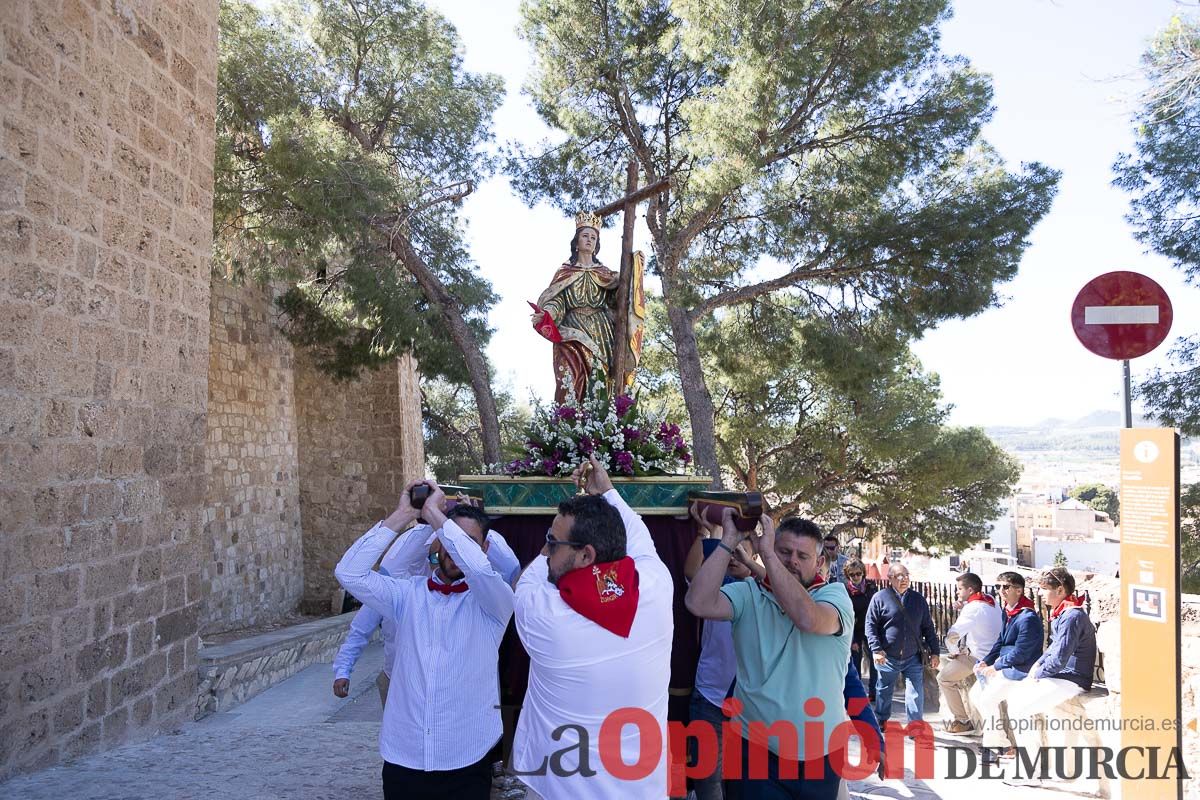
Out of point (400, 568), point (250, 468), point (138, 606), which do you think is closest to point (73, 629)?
Result: point (138, 606)

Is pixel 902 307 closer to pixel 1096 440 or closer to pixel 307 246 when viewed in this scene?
pixel 307 246

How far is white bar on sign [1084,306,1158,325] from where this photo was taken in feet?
14.1

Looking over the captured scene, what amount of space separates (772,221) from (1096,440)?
644 feet

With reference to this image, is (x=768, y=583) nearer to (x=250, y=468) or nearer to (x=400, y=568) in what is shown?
(x=400, y=568)

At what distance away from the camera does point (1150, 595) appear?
3.98 meters

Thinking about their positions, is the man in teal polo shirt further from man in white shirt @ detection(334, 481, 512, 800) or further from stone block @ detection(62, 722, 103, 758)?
stone block @ detection(62, 722, 103, 758)

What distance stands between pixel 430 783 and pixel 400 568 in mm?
873

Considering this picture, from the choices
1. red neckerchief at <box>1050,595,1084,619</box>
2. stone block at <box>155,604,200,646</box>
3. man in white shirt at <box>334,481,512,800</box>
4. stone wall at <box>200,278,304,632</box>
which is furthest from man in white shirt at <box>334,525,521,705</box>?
stone wall at <box>200,278,304,632</box>

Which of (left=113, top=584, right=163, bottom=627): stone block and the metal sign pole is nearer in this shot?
the metal sign pole

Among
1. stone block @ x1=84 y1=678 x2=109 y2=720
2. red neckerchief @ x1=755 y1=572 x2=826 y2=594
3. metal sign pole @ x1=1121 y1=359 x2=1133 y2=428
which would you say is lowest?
stone block @ x1=84 y1=678 x2=109 y2=720

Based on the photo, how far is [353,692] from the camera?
263 inches

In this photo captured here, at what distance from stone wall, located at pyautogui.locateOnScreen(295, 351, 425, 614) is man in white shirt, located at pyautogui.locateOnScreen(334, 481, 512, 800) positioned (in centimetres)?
1072

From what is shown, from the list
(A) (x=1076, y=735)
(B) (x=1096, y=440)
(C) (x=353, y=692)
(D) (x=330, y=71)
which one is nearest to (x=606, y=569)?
(A) (x=1076, y=735)

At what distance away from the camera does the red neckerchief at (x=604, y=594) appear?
2.57 meters
